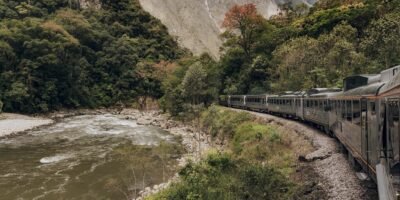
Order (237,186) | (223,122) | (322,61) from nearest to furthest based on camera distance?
(237,186)
(223,122)
(322,61)

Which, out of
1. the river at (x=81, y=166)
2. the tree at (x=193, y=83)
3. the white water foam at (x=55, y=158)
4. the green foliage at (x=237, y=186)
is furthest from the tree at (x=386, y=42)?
the white water foam at (x=55, y=158)

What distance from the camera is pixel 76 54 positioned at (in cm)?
6319

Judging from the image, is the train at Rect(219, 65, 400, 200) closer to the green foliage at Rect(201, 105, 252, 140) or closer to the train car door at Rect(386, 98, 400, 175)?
the train car door at Rect(386, 98, 400, 175)

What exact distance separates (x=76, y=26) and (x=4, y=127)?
109 ft

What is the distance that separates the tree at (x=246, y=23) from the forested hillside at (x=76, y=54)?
2206 cm

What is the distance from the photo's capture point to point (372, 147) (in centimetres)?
703

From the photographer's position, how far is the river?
16.5 metres

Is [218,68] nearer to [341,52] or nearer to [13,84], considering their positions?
[341,52]

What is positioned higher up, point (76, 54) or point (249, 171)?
point (76, 54)

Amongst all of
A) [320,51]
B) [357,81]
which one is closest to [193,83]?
[320,51]

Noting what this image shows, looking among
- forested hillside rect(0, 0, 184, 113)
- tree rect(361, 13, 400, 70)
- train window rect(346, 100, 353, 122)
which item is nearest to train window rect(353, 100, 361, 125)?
train window rect(346, 100, 353, 122)

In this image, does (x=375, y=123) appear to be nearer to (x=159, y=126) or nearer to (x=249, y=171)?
(x=249, y=171)

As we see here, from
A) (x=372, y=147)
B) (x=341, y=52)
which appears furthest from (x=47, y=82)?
(x=372, y=147)

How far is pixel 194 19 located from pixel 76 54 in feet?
181
